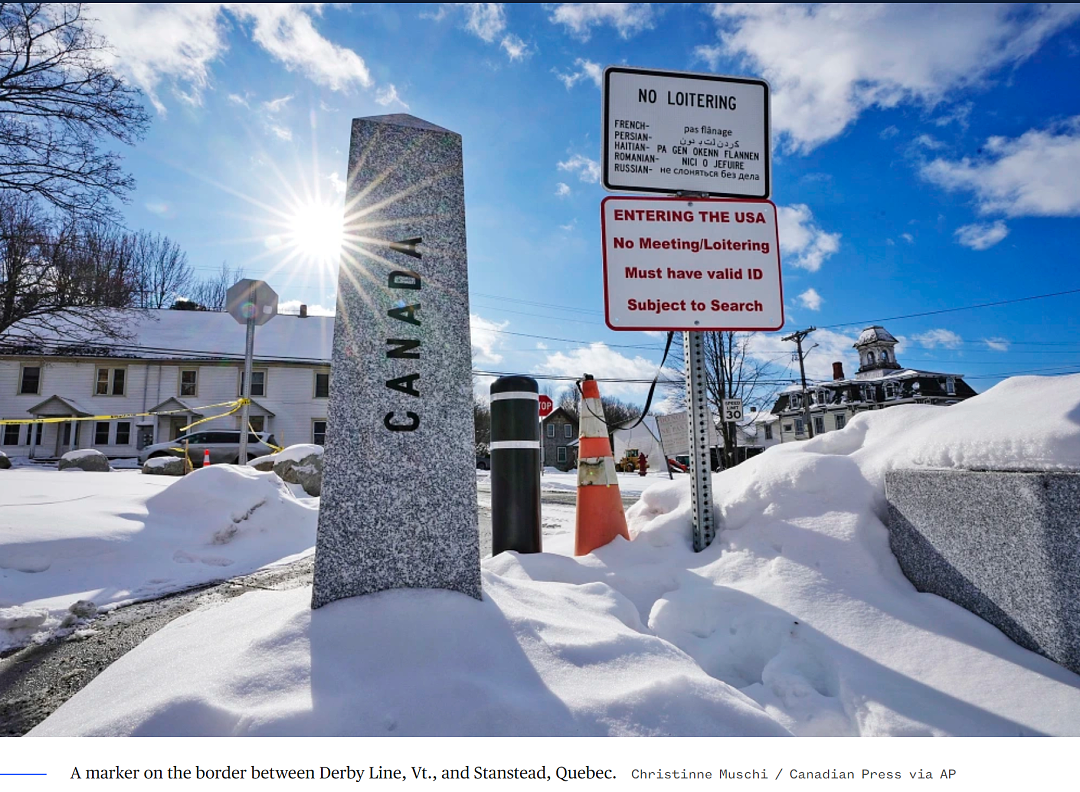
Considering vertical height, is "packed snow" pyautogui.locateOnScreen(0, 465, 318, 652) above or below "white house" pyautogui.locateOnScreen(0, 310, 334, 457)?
below

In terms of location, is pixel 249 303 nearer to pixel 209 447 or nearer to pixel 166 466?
pixel 166 466

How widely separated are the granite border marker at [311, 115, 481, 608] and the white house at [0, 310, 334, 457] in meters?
30.0

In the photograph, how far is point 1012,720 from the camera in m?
1.94

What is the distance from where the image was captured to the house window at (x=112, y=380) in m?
31.1

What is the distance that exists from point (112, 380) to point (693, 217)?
3849cm

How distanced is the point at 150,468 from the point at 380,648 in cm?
1312

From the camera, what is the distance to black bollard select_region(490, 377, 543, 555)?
161 inches

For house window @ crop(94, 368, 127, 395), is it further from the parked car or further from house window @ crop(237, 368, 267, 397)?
the parked car

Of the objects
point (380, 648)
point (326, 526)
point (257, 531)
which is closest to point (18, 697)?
point (326, 526)

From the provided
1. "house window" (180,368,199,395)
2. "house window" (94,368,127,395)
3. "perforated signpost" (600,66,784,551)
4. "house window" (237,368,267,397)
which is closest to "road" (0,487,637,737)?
"perforated signpost" (600,66,784,551)

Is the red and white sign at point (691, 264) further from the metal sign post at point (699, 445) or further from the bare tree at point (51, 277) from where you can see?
the bare tree at point (51, 277)

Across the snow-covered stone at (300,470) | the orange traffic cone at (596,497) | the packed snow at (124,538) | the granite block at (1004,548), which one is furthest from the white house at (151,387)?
the granite block at (1004,548)

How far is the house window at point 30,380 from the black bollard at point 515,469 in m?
39.3

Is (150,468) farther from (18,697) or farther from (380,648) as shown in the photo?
(380,648)
